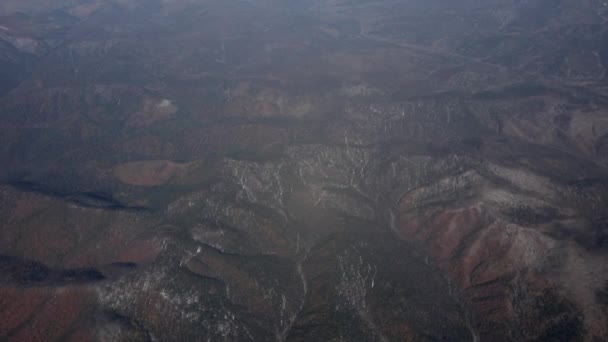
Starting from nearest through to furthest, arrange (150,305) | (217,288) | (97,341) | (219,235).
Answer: (97,341), (150,305), (217,288), (219,235)

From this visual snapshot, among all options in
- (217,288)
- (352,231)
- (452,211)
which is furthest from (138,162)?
(452,211)

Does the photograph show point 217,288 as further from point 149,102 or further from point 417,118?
point 149,102

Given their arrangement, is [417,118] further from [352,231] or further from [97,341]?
[97,341]

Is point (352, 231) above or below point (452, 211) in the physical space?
below

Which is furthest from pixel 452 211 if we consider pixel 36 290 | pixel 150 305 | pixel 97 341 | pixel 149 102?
pixel 149 102

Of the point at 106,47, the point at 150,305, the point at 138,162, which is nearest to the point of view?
the point at 150,305

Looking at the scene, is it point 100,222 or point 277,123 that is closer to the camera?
point 100,222
